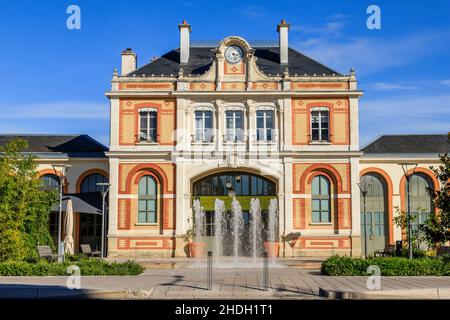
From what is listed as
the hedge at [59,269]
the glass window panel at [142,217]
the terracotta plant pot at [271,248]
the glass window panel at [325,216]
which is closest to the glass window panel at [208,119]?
the glass window panel at [142,217]

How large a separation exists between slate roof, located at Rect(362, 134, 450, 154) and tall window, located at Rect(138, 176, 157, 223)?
1336cm

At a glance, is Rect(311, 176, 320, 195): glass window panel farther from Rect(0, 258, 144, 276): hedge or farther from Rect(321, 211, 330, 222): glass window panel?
Rect(0, 258, 144, 276): hedge

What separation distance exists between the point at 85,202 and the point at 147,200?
365 centimetres

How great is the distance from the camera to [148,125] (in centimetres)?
3475

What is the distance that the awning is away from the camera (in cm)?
3129

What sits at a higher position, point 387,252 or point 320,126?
point 320,126

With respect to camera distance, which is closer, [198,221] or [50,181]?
[198,221]

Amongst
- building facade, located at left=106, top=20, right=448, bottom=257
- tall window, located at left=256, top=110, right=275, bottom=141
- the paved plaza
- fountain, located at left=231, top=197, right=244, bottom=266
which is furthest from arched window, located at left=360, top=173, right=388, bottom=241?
the paved plaza

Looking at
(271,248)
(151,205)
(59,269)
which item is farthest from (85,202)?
(59,269)

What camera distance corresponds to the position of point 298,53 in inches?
1479

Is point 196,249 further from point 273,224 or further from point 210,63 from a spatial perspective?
point 210,63

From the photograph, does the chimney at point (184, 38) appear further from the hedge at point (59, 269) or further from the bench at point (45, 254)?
the hedge at point (59, 269)

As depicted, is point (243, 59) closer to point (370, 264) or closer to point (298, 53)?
point (298, 53)
